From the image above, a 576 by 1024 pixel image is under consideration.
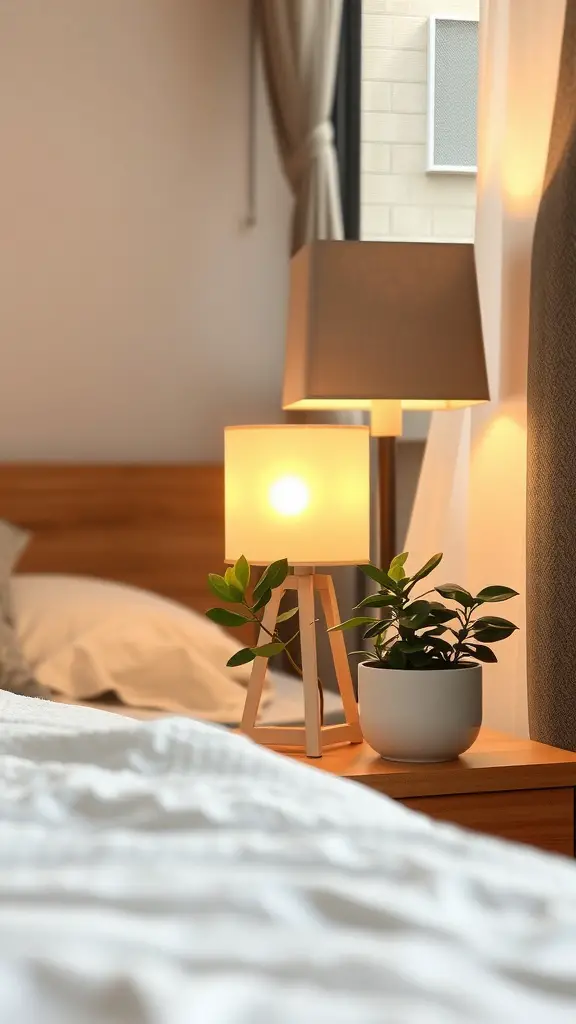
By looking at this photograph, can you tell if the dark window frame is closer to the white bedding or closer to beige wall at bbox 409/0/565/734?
beige wall at bbox 409/0/565/734

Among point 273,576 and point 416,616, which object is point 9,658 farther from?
point 416,616

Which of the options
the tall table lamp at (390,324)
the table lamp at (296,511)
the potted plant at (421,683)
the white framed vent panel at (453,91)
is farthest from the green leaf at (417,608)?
the white framed vent panel at (453,91)

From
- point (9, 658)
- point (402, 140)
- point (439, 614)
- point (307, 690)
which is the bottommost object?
point (9, 658)

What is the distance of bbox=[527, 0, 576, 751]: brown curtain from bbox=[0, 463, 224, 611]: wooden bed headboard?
139cm

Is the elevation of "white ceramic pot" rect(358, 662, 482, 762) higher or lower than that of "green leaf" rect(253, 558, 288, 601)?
lower

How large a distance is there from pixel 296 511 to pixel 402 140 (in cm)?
161

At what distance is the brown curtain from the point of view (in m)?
1.64

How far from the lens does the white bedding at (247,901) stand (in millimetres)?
466

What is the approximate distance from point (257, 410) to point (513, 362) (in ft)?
4.25

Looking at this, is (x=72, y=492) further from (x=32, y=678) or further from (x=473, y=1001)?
(x=473, y=1001)

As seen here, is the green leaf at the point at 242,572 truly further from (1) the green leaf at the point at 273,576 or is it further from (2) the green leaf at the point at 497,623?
(2) the green leaf at the point at 497,623

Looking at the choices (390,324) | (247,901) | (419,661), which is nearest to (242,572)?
(419,661)

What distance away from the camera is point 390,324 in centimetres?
183

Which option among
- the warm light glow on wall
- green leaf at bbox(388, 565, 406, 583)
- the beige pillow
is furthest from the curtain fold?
green leaf at bbox(388, 565, 406, 583)
